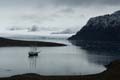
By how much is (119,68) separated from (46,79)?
80.6ft

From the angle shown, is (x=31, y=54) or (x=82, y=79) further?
(x=31, y=54)

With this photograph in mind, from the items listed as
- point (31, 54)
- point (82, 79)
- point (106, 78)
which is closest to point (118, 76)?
point (106, 78)

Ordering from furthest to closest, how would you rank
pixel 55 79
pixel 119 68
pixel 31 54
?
pixel 31 54, pixel 119 68, pixel 55 79

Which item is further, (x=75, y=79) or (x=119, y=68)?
(x=119, y=68)

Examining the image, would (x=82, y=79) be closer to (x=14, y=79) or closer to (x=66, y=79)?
(x=66, y=79)

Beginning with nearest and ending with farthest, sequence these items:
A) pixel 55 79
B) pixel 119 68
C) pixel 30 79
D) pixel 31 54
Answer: pixel 30 79, pixel 55 79, pixel 119 68, pixel 31 54

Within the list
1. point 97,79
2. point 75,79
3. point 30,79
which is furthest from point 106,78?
point 30,79

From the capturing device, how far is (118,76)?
64750 mm

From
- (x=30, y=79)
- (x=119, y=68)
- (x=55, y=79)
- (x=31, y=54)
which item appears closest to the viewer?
(x=30, y=79)

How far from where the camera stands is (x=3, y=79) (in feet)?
214

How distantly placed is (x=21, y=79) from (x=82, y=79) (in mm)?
13413

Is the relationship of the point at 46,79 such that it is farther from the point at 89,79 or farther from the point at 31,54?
the point at 31,54

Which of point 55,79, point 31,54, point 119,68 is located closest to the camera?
point 55,79

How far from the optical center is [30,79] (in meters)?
60.4
